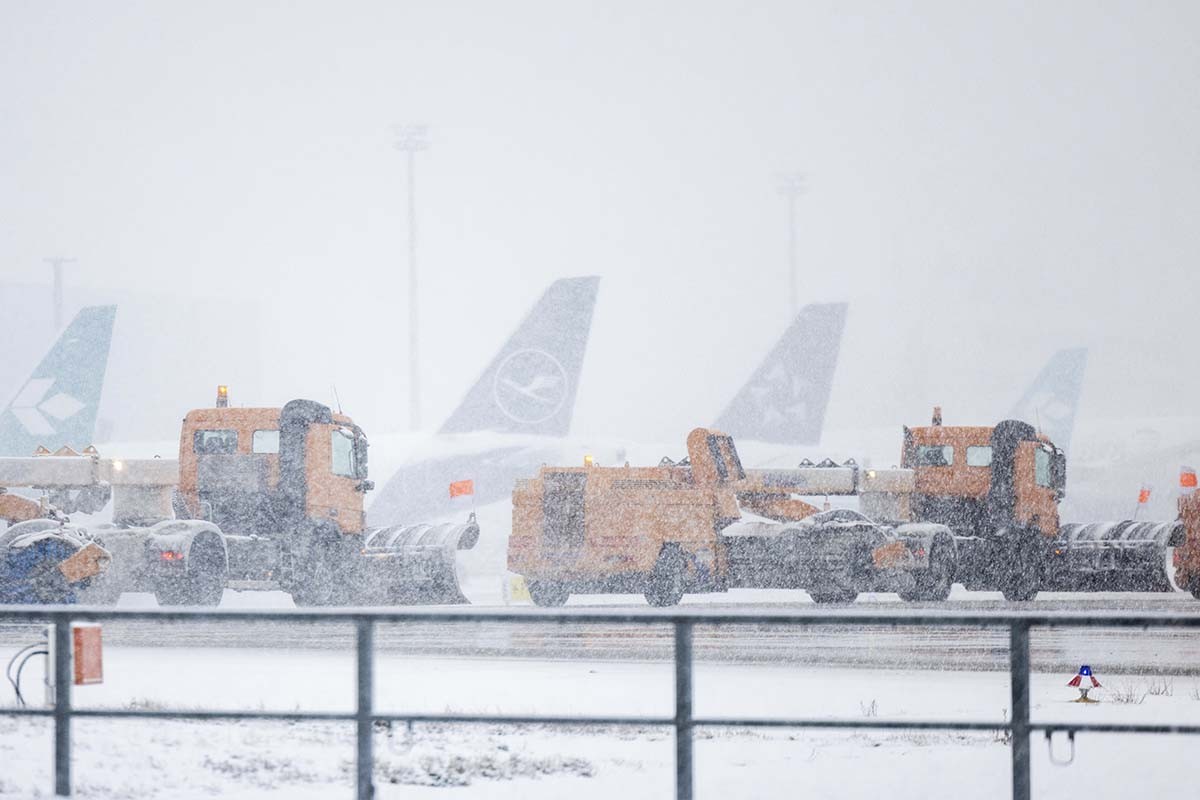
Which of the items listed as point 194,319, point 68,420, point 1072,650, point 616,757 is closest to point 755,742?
point 616,757

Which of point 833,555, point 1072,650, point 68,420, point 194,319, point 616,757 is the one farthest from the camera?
point 194,319

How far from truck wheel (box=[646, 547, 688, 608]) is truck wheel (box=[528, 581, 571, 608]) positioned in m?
1.75

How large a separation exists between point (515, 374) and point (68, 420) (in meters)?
14.9

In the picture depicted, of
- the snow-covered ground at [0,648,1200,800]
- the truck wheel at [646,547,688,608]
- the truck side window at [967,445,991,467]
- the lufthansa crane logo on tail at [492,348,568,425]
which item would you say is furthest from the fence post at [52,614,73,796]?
the lufthansa crane logo on tail at [492,348,568,425]

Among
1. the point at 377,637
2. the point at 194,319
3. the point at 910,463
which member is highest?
the point at 194,319

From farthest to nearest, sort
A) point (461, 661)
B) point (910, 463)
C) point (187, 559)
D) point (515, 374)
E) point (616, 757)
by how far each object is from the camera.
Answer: point (515, 374) < point (910, 463) < point (187, 559) < point (461, 661) < point (616, 757)

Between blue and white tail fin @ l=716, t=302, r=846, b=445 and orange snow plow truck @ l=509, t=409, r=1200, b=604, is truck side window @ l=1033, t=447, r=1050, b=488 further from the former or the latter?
blue and white tail fin @ l=716, t=302, r=846, b=445

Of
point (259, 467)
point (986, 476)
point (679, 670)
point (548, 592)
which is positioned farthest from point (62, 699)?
point (986, 476)

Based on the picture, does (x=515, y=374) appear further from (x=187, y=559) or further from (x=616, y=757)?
(x=616, y=757)

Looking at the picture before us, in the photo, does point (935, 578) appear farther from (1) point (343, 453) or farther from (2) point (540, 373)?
(2) point (540, 373)

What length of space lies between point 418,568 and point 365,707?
17.4 metres

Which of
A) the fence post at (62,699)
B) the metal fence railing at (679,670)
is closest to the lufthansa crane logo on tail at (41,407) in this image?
the fence post at (62,699)

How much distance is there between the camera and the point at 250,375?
402ft

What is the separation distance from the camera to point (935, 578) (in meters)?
25.8
